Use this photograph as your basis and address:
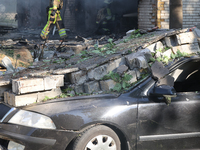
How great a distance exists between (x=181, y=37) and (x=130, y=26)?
996cm

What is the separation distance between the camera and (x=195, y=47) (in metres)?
3.84

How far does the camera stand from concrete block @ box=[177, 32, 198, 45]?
380 centimetres

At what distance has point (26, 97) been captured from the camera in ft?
9.70

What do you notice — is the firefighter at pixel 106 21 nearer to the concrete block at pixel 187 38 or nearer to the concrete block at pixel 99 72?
the concrete block at pixel 187 38

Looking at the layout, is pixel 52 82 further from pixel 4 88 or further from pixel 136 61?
pixel 136 61

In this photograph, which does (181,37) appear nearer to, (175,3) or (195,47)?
(195,47)

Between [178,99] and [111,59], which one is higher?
[111,59]

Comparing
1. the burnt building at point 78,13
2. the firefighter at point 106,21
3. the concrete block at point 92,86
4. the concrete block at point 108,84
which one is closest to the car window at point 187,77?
the concrete block at point 108,84

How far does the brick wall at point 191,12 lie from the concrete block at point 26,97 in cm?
740

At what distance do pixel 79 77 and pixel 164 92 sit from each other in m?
1.42

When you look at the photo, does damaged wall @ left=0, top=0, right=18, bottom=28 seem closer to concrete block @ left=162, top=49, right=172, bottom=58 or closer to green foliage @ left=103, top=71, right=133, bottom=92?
green foliage @ left=103, top=71, right=133, bottom=92

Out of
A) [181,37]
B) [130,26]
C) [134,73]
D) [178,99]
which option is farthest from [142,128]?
[130,26]

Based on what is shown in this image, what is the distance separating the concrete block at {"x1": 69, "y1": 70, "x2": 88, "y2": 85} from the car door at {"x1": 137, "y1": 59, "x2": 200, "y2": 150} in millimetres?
1128

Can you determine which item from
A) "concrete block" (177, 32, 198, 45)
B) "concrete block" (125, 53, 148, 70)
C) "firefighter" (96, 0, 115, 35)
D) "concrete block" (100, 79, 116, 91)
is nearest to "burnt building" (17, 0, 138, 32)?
"firefighter" (96, 0, 115, 35)
